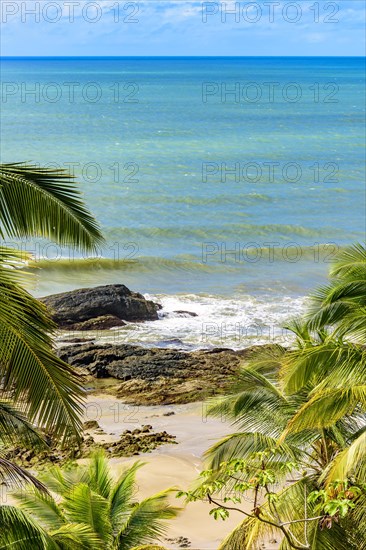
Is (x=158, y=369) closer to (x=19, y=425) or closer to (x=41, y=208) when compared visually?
(x=19, y=425)

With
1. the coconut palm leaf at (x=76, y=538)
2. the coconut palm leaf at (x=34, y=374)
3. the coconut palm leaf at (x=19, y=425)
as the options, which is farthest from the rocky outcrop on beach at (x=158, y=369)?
the coconut palm leaf at (x=34, y=374)

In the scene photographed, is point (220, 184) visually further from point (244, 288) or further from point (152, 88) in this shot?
point (152, 88)

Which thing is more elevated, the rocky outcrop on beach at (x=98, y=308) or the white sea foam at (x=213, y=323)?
the rocky outcrop on beach at (x=98, y=308)

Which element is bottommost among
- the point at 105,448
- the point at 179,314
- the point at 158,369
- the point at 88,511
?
the point at 105,448

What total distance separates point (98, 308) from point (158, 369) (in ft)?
16.1

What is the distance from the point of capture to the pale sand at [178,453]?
49.9ft

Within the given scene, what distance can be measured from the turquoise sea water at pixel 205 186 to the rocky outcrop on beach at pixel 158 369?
5233mm

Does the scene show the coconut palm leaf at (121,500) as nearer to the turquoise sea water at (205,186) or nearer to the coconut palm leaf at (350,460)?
the coconut palm leaf at (350,460)

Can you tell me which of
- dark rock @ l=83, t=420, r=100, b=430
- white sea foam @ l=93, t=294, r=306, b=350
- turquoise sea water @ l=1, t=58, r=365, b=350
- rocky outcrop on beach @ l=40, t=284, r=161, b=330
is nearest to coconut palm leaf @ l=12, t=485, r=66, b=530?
dark rock @ l=83, t=420, r=100, b=430

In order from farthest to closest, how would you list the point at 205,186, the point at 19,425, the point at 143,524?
the point at 205,186
the point at 143,524
the point at 19,425

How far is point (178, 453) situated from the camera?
18688 mm

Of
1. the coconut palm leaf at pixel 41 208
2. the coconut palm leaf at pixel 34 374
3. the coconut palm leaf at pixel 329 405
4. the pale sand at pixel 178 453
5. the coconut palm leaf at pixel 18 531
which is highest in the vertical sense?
the coconut palm leaf at pixel 41 208

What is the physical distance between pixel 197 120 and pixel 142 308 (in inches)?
2499

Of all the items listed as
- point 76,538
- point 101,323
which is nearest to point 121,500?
point 76,538
